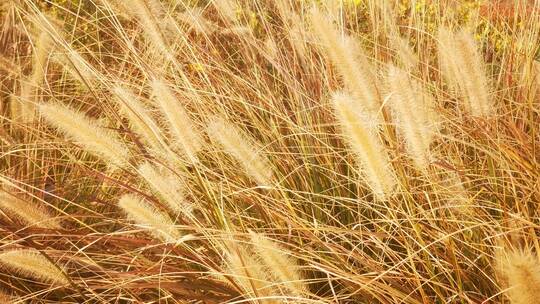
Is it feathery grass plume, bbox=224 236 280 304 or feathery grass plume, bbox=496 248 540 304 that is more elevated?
feathery grass plume, bbox=496 248 540 304

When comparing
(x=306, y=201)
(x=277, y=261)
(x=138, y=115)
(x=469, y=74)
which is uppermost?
(x=469, y=74)

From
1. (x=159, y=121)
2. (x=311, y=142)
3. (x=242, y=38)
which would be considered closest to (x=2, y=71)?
(x=159, y=121)

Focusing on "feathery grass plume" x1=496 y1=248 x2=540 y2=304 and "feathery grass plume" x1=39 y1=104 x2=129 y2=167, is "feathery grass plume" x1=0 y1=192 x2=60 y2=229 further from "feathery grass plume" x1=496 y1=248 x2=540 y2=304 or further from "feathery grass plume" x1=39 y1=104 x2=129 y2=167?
"feathery grass plume" x1=496 y1=248 x2=540 y2=304

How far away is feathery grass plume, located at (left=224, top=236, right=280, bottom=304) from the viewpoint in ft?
4.26

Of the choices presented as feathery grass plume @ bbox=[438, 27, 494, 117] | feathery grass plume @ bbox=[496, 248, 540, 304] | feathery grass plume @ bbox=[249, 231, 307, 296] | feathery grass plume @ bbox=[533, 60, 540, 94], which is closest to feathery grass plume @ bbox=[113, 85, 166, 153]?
feathery grass plume @ bbox=[249, 231, 307, 296]

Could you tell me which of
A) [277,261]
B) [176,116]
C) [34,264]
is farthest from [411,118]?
[34,264]

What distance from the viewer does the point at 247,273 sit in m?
1.35

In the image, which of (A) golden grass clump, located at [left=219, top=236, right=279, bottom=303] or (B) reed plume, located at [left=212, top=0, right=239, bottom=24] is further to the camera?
(B) reed plume, located at [left=212, top=0, right=239, bottom=24]

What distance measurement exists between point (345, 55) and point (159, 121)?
112 centimetres

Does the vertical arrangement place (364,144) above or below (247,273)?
above

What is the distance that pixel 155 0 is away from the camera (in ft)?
6.60

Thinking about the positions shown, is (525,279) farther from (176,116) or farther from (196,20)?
(196,20)

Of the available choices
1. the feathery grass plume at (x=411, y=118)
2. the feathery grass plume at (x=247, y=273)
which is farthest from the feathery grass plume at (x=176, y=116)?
the feathery grass plume at (x=411, y=118)

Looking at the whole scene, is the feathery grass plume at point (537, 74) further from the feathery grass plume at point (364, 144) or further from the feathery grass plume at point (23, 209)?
the feathery grass plume at point (23, 209)
